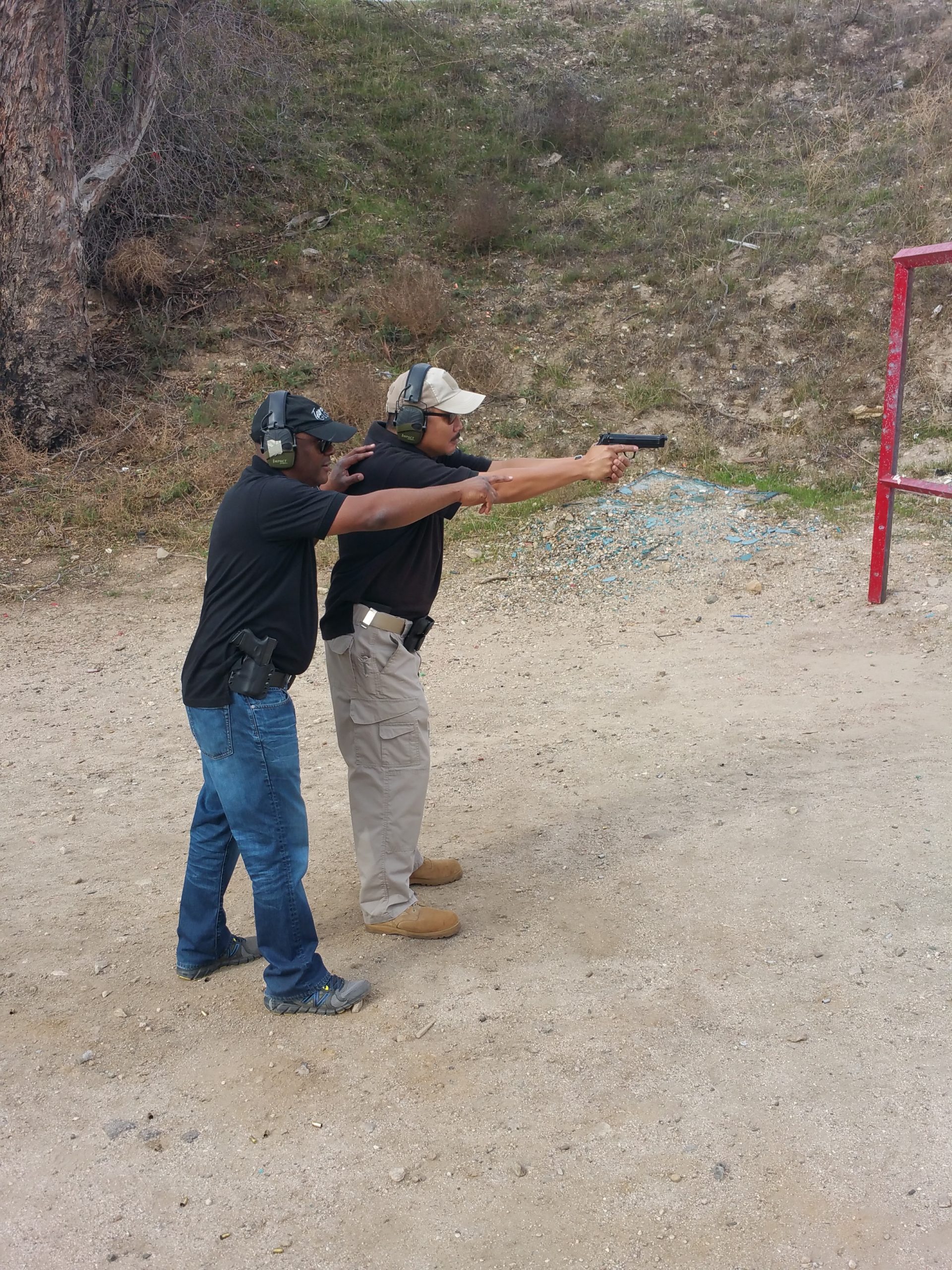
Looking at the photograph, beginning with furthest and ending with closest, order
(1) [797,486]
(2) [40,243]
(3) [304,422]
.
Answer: (2) [40,243] < (1) [797,486] < (3) [304,422]

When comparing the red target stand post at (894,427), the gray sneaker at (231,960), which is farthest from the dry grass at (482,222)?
the gray sneaker at (231,960)

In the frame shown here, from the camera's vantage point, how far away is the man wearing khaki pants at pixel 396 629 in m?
3.58

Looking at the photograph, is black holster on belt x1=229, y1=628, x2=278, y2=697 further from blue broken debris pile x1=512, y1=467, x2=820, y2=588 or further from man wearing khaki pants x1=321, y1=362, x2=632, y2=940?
blue broken debris pile x1=512, y1=467, x2=820, y2=588

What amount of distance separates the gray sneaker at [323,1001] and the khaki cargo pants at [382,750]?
45cm

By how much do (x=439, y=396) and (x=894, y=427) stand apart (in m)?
4.00

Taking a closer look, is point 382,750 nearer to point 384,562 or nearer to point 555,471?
point 384,562

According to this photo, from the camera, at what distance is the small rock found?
10.0 ft

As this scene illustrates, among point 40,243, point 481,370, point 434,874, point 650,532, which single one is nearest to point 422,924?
point 434,874

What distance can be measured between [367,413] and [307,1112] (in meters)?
8.00

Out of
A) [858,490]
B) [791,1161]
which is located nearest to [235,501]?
[791,1161]

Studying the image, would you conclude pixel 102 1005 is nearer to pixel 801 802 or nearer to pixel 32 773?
pixel 32 773

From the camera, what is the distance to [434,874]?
4289mm

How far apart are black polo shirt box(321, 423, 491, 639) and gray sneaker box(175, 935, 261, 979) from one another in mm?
1147

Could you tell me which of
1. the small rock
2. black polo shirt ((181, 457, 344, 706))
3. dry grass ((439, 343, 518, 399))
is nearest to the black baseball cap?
black polo shirt ((181, 457, 344, 706))
